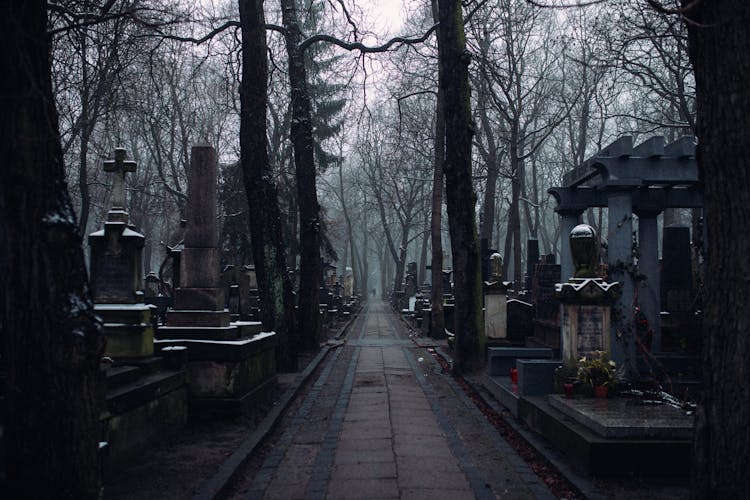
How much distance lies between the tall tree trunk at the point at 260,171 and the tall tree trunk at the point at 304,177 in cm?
301

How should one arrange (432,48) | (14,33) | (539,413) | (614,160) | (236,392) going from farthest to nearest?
(432,48) < (614,160) < (236,392) < (539,413) < (14,33)

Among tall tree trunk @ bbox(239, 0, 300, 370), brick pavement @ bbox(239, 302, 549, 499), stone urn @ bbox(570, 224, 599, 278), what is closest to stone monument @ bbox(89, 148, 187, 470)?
brick pavement @ bbox(239, 302, 549, 499)

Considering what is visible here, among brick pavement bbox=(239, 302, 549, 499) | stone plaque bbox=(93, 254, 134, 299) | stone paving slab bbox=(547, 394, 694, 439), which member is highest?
stone plaque bbox=(93, 254, 134, 299)

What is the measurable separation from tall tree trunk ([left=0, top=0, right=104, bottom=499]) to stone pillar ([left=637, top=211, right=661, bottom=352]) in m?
9.08

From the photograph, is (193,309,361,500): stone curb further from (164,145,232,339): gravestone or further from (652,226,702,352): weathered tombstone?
(652,226,702,352): weathered tombstone

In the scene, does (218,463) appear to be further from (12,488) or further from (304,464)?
(12,488)

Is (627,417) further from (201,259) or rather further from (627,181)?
(201,259)

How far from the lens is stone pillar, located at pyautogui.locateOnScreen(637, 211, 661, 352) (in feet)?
37.6

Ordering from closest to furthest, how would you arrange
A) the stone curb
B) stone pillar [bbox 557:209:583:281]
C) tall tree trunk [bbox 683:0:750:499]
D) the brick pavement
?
tall tree trunk [bbox 683:0:750:499] < the stone curb < the brick pavement < stone pillar [bbox 557:209:583:281]

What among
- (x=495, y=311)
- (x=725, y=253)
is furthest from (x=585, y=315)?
(x=495, y=311)

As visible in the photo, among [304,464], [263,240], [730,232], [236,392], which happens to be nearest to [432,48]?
[263,240]

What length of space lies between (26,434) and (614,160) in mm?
8961

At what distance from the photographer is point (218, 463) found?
632cm

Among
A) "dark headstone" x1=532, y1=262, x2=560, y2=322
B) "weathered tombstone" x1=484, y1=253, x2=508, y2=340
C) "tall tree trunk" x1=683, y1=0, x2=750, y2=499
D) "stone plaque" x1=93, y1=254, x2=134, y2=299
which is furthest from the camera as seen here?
"dark headstone" x1=532, y1=262, x2=560, y2=322
